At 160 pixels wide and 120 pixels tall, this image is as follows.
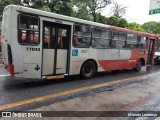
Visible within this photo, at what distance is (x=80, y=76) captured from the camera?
8.50 m

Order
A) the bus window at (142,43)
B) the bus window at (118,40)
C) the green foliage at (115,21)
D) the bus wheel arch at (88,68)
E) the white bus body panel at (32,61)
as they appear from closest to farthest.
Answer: the white bus body panel at (32,61) → the bus wheel arch at (88,68) → the bus window at (118,40) → the bus window at (142,43) → the green foliage at (115,21)

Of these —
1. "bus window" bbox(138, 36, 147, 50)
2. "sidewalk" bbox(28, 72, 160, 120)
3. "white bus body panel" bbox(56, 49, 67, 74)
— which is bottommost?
"sidewalk" bbox(28, 72, 160, 120)

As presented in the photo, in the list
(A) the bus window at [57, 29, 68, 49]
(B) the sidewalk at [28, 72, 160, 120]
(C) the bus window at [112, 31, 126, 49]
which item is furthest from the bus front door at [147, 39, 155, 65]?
(A) the bus window at [57, 29, 68, 49]

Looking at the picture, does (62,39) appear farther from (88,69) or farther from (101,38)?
(101,38)

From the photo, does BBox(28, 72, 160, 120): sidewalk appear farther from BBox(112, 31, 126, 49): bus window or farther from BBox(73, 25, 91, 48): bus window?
BBox(112, 31, 126, 49): bus window

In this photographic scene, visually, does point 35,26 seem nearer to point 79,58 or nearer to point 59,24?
point 59,24

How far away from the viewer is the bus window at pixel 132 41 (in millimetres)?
10398

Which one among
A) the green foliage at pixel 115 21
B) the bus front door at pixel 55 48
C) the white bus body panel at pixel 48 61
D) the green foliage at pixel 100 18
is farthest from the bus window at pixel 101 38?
the green foliage at pixel 100 18

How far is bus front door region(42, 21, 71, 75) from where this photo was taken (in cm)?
685

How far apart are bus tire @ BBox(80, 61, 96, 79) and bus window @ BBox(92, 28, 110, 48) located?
854 mm

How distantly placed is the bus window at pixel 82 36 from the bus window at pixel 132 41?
312 cm

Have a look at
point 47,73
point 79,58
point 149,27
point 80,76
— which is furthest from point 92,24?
point 149,27

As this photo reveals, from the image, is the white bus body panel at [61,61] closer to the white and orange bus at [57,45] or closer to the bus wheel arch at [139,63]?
the white and orange bus at [57,45]

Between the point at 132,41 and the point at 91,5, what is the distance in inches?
673
